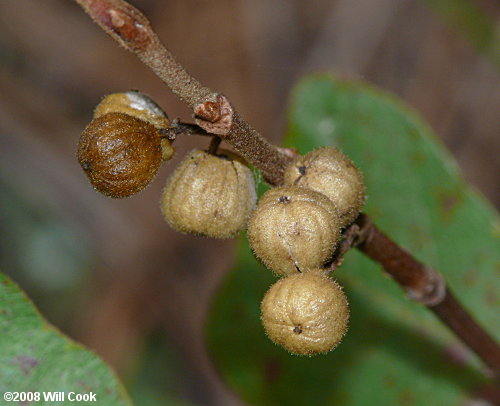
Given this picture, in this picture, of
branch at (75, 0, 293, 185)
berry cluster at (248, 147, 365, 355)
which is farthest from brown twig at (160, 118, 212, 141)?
berry cluster at (248, 147, 365, 355)

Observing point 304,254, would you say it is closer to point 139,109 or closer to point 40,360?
point 139,109

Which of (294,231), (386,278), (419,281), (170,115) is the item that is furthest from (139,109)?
(170,115)

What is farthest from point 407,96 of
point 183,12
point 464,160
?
point 183,12

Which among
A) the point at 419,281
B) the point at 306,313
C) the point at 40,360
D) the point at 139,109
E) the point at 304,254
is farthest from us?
the point at 419,281

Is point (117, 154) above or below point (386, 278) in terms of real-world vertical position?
above

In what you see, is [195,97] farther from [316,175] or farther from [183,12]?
[183,12]

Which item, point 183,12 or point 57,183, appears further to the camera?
point 183,12
